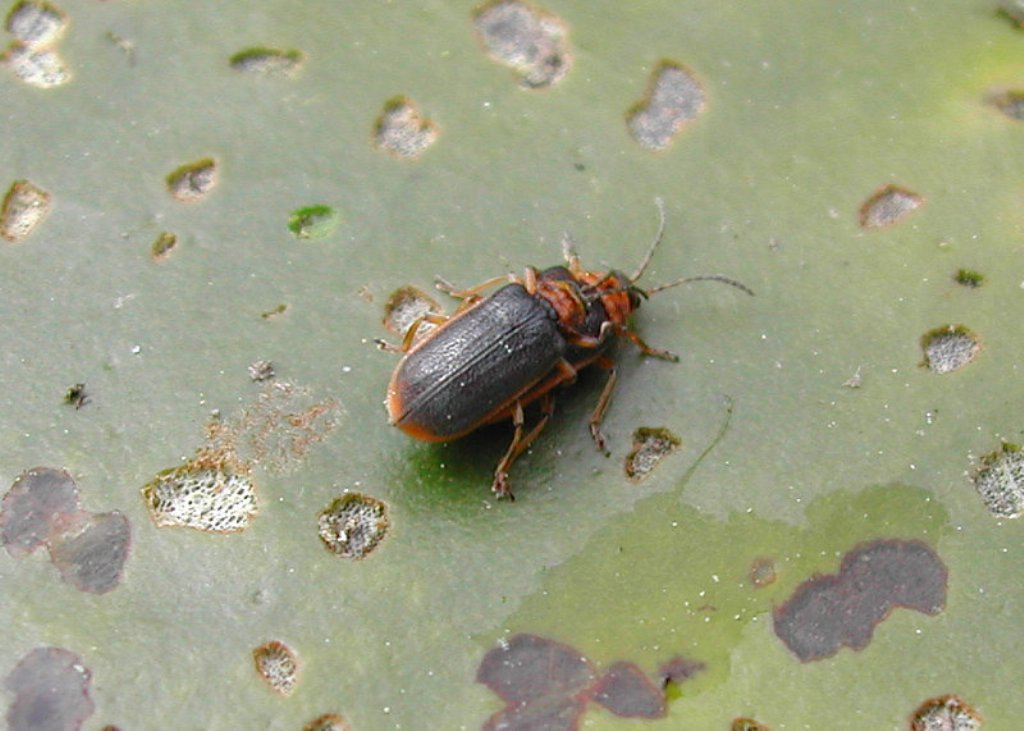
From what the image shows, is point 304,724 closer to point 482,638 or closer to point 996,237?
point 482,638

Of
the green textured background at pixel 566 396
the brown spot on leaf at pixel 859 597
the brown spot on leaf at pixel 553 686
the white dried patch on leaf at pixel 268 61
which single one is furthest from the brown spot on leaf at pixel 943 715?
the white dried patch on leaf at pixel 268 61

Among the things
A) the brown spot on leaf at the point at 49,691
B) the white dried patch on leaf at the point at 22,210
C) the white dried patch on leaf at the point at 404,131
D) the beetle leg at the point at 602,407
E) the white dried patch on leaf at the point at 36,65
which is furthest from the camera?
the white dried patch on leaf at the point at 36,65

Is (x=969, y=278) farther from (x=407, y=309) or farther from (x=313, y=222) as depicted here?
(x=313, y=222)

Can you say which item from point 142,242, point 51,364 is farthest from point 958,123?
point 51,364

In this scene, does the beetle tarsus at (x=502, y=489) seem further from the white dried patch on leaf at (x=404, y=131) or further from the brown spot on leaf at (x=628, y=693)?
the white dried patch on leaf at (x=404, y=131)

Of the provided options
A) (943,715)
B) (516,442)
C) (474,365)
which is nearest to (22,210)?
(474,365)

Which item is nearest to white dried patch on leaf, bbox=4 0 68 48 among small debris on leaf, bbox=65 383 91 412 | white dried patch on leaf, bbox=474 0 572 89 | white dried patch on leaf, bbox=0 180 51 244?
white dried patch on leaf, bbox=0 180 51 244
